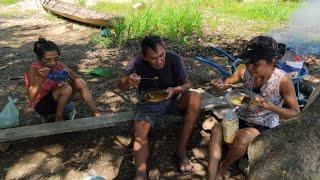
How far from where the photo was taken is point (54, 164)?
395 cm

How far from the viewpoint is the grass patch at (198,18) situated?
8039 mm

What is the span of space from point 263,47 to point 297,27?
683 cm

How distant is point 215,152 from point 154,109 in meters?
0.73

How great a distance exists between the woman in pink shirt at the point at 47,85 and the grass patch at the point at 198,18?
143 inches

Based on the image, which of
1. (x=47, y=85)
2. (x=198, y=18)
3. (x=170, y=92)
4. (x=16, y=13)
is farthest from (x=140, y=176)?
(x=16, y=13)

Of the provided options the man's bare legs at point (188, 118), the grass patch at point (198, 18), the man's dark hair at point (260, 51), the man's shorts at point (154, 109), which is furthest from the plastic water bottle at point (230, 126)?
the grass patch at point (198, 18)

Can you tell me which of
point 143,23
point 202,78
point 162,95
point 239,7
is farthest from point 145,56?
point 239,7

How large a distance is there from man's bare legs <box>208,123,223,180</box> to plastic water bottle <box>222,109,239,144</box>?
0.07 m

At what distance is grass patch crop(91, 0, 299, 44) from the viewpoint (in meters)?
8.04

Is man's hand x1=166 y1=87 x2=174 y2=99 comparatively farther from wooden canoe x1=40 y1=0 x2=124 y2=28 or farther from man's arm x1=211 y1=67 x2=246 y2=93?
wooden canoe x1=40 y1=0 x2=124 y2=28

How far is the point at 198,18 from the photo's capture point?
339 inches

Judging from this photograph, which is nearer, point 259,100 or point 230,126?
point 259,100

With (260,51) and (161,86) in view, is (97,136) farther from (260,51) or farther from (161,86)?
(260,51)

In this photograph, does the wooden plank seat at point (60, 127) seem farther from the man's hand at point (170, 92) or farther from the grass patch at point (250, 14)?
the grass patch at point (250, 14)
